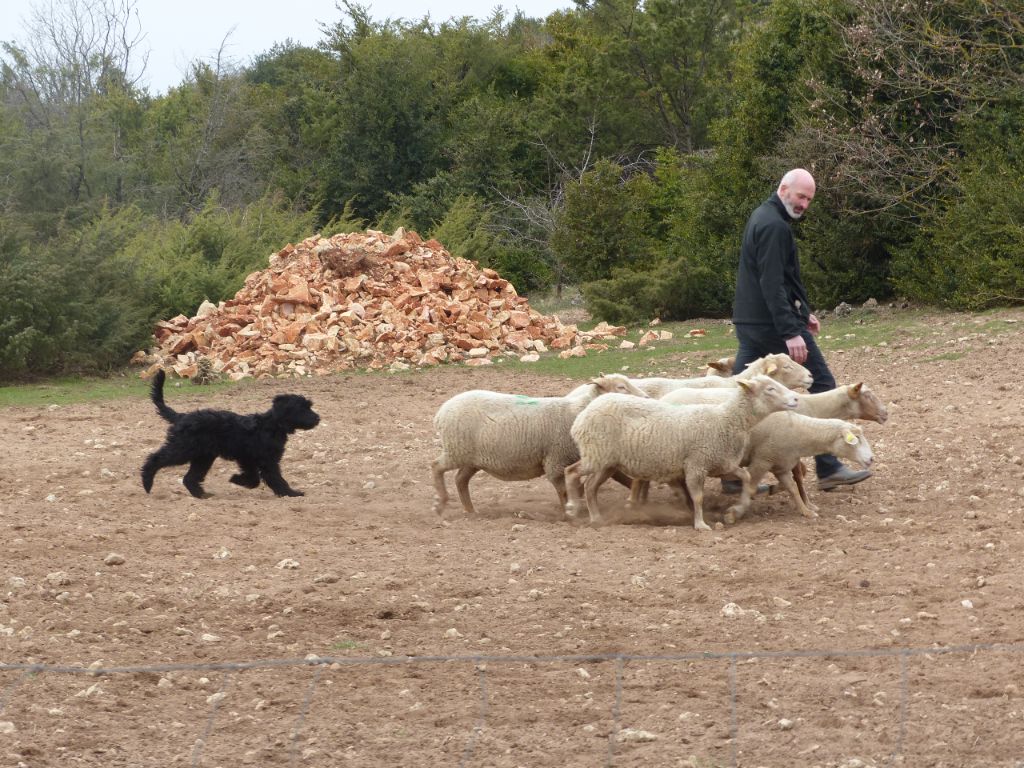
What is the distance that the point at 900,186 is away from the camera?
2255 centimetres

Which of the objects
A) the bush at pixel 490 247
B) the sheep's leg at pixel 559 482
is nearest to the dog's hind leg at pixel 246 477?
the sheep's leg at pixel 559 482

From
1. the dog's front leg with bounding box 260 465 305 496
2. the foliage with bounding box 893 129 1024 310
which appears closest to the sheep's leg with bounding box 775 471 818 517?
the dog's front leg with bounding box 260 465 305 496

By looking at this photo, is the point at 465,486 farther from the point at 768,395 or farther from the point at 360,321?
the point at 360,321

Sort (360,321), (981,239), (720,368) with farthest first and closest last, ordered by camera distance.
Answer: (981,239), (360,321), (720,368)

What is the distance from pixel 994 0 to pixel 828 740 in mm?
19001

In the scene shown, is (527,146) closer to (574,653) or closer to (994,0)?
Answer: (994,0)

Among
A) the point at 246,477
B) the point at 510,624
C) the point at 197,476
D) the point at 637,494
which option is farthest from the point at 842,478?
the point at 197,476

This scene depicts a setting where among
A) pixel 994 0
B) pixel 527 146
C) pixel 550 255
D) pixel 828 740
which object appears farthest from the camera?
pixel 527 146

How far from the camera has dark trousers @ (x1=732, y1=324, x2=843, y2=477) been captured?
9680 mm

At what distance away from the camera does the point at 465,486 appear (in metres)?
9.66

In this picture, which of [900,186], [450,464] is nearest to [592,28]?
[900,186]

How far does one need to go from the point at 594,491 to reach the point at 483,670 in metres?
3.22

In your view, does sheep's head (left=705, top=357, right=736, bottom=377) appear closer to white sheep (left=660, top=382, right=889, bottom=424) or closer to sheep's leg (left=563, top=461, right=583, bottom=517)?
white sheep (left=660, top=382, right=889, bottom=424)

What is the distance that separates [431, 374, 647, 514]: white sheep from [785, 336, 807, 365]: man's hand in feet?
3.84
